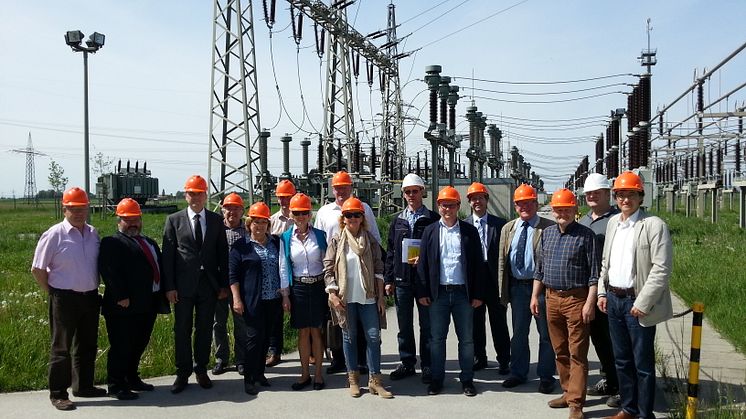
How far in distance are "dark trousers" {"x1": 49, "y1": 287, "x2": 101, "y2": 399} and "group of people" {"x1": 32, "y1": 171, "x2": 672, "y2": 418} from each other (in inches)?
0.4

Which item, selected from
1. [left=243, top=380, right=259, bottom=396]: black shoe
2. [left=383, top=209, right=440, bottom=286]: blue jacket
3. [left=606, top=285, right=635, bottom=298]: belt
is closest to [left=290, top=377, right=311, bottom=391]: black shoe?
[left=243, top=380, right=259, bottom=396]: black shoe

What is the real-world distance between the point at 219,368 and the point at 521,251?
3.43 metres

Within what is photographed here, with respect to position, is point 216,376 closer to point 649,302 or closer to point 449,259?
point 449,259

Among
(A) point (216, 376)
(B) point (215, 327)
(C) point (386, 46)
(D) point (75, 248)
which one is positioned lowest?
(A) point (216, 376)

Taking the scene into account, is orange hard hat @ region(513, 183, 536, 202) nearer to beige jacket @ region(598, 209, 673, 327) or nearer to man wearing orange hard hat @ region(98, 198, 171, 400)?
beige jacket @ region(598, 209, 673, 327)

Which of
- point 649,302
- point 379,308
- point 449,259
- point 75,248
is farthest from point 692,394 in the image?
point 75,248

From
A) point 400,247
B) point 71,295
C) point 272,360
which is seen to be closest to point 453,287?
point 400,247

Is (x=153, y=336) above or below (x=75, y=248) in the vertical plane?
below

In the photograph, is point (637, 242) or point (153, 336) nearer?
point (637, 242)

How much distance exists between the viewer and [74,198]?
6.21 m

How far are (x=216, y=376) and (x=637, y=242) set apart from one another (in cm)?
444

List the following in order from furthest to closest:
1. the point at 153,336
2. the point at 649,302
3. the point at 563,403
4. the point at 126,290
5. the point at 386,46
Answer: the point at 386,46
the point at 153,336
the point at 126,290
the point at 563,403
the point at 649,302

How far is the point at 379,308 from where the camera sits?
6430 mm

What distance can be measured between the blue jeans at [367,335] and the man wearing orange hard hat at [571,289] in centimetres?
159
